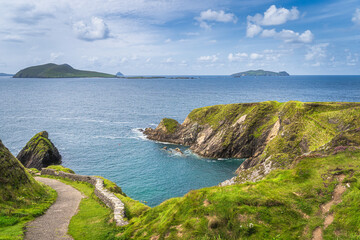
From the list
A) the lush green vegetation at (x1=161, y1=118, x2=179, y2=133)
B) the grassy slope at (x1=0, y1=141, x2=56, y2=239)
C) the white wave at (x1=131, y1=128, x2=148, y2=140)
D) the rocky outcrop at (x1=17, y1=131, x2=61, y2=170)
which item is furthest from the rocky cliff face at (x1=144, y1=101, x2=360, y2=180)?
the grassy slope at (x1=0, y1=141, x2=56, y2=239)

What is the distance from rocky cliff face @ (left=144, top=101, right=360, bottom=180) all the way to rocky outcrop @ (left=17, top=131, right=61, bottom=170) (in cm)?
3244

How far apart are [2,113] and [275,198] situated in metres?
142

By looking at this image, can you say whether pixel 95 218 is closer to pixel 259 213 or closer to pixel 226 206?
pixel 226 206

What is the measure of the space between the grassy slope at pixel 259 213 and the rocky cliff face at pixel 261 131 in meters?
25.9

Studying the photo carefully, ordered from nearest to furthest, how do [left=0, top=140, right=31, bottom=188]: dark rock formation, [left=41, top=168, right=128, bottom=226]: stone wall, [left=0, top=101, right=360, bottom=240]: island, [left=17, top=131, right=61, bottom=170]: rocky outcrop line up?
[left=0, top=101, right=360, bottom=240]: island
[left=41, top=168, right=128, bottom=226]: stone wall
[left=0, top=140, right=31, bottom=188]: dark rock formation
[left=17, top=131, right=61, bottom=170]: rocky outcrop

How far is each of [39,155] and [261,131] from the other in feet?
210

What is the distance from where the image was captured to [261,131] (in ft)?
230

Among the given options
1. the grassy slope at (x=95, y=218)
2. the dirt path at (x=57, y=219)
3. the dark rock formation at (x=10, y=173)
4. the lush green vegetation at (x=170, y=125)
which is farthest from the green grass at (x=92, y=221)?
the lush green vegetation at (x=170, y=125)

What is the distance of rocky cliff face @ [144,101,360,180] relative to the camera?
1922 inches

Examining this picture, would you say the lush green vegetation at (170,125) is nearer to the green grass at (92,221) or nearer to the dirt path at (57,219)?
the dirt path at (57,219)

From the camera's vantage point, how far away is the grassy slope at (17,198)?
1963 cm

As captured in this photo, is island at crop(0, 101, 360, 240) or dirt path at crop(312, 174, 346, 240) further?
island at crop(0, 101, 360, 240)

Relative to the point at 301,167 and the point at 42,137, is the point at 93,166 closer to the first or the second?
the point at 42,137

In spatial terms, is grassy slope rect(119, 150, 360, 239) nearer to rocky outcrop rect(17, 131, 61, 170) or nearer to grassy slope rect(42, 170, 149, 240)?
grassy slope rect(42, 170, 149, 240)
